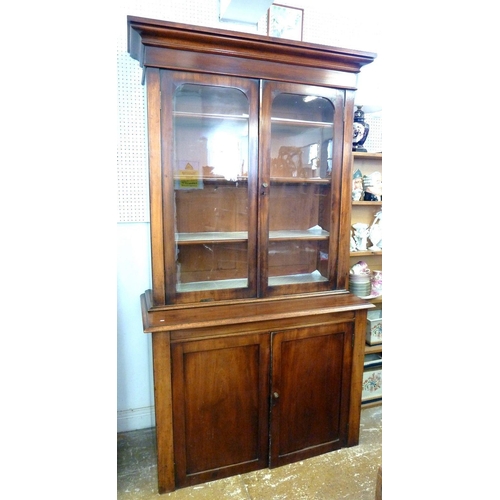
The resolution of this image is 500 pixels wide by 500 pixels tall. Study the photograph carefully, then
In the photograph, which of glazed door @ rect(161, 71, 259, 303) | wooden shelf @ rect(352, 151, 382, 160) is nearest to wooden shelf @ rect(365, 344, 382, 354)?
glazed door @ rect(161, 71, 259, 303)

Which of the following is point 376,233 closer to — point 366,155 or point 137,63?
point 366,155

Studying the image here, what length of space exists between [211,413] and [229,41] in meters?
1.62

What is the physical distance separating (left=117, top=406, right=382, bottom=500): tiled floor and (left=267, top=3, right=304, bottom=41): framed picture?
2332 millimetres

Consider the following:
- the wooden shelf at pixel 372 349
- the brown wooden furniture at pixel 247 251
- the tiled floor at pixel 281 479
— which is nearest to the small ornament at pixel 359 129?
the brown wooden furniture at pixel 247 251

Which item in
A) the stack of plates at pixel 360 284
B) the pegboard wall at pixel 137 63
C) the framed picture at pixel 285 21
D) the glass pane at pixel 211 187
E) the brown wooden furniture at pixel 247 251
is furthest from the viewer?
the stack of plates at pixel 360 284

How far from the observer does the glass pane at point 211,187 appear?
1534 millimetres

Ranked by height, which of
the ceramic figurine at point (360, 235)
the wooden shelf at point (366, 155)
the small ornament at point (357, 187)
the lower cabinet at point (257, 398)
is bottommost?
the lower cabinet at point (257, 398)

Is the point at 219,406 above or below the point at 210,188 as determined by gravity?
below

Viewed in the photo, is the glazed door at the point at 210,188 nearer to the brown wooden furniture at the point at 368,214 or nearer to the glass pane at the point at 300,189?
the glass pane at the point at 300,189

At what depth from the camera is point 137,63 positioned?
1.69 m

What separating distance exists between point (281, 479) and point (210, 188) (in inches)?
57.0

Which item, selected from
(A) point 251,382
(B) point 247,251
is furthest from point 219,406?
(B) point 247,251
